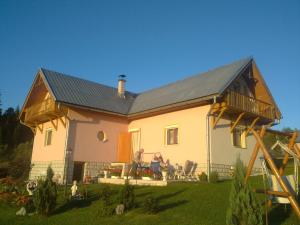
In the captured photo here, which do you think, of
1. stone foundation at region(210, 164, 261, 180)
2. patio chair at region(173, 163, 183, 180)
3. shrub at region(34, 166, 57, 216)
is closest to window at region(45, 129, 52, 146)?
patio chair at region(173, 163, 183, 180)

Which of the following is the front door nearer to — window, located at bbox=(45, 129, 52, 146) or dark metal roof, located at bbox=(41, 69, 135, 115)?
window, located at bbox=(45, 129, 52, 146)

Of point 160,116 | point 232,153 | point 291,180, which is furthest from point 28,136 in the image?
point 291,180

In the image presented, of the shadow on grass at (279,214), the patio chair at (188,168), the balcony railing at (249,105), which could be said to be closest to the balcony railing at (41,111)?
the patio chair at (188,168)

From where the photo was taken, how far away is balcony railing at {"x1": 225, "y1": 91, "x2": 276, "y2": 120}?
14852 millimetres

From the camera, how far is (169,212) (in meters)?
8.02

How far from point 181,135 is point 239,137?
356 cm

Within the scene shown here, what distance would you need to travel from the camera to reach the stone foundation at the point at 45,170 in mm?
16609

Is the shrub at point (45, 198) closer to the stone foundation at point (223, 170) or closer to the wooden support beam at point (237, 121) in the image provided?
the stone foundation at point (223, 170)

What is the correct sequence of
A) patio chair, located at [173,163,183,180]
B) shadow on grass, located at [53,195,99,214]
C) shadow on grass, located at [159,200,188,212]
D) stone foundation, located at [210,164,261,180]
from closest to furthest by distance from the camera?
shadow on grass, located at [159,200,188,212]
shadow on grass, located at [53,195,99,214]
patio chair, located at [173,163,183,180]
stone foundation, located at [210,164,261,180]

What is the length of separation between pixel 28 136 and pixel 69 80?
20386 millimetres

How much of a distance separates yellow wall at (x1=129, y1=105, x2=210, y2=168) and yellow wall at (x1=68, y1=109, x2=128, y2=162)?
189 cm

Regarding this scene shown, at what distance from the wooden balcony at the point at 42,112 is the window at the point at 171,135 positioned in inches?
248

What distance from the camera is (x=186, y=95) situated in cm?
1636

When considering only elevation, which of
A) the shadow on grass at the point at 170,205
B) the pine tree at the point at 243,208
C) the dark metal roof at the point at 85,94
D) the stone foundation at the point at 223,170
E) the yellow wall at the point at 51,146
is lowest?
the shadow on grass at the point at 170,205
